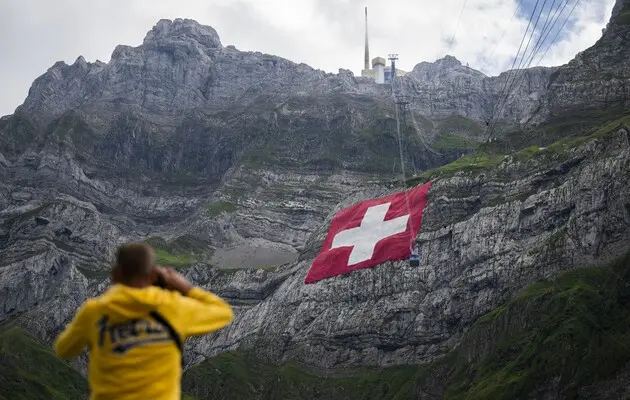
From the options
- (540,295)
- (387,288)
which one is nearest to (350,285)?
(387,288)

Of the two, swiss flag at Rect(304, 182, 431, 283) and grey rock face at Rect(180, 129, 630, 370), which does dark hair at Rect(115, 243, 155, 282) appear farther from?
grey rock face at Rect(180, 129, 630, 370)

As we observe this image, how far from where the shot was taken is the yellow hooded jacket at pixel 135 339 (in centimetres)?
648

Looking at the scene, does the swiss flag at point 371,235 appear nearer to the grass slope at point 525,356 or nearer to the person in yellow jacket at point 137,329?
the grass slope at point 525,356

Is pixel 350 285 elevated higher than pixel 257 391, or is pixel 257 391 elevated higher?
pixel 350 285

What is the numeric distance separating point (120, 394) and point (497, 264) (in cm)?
17020

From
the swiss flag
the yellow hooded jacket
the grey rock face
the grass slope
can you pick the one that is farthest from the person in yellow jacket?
the grey rock face

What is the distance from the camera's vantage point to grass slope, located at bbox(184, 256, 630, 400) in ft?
460

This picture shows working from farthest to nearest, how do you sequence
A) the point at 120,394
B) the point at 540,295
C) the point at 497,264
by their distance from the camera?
the point at 497,264
the point at 540,295
the point at 120,394

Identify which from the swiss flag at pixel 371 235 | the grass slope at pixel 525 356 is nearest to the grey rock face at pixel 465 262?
the grass slope at pixel 525 356

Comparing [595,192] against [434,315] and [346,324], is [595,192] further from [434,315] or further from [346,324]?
[346,324]

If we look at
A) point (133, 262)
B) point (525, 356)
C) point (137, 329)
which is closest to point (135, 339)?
point (137, 329)

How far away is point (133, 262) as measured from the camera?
21.6ft

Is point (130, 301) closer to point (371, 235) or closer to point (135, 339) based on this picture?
point (135, 339)

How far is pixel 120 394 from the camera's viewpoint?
6461 mm
